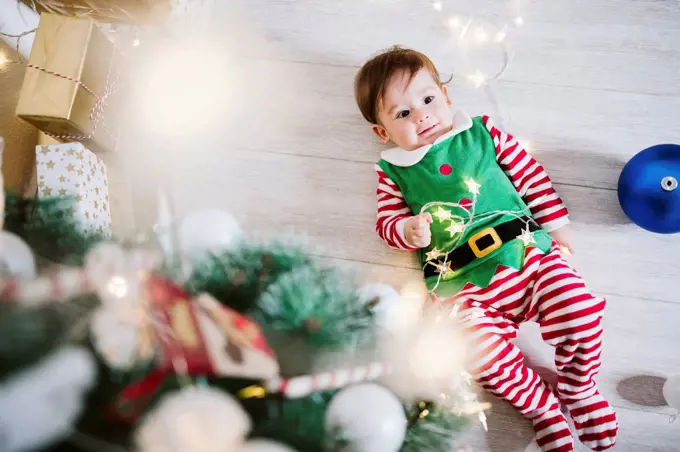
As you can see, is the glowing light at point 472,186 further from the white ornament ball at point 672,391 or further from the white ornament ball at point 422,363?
the white ornament ball at point 672,391

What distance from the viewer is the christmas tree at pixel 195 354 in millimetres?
438

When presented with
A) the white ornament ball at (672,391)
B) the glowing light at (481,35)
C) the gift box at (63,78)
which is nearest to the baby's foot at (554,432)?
the white ornament ball at (672,391)

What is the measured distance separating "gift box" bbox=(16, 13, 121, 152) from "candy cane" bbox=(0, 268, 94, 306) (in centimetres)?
53

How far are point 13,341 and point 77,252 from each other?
0.51 feet

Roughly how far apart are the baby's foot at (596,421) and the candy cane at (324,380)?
544mm

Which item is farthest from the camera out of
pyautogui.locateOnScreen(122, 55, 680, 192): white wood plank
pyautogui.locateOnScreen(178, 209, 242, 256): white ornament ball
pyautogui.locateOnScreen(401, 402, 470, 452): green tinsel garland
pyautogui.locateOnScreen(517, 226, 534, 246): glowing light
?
pyautogui.locateOnScreen(122, 55, 680, 192): white wood plank

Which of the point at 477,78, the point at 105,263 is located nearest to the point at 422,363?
the point at 105,263

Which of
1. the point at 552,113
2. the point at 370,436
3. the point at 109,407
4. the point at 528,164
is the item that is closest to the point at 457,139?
the point at 528,164

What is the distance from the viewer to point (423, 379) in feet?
2.31

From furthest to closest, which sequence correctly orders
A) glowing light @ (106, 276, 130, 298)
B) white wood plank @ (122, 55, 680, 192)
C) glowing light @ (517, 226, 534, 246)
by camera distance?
1. white wood plank @ (122, 55, 680, 192)
2. glowing light @ (517, 226, 534, 246)
3. glowing light @ (106, 276, 130, 298)

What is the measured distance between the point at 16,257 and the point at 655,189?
38.3 inches

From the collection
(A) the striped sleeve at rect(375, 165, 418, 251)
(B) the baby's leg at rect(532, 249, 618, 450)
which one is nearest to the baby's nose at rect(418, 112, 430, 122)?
(A) the striped sleeve at rect(375, 165, 418, 251)

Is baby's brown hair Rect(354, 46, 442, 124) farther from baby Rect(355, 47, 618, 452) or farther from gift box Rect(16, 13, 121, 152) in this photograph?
gift box Rect(16, 13, 121, 152)

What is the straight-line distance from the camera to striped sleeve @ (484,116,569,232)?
104 cm
